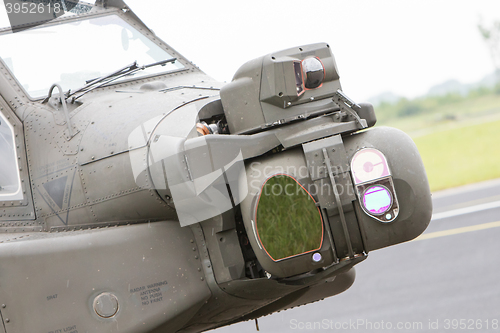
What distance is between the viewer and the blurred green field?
14.3 meters

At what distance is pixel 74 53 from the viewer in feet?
15.1

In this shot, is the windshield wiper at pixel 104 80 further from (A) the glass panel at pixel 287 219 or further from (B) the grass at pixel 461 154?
(B) the grass at pixel 461 154

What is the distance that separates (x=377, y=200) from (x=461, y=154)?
13.9 meters

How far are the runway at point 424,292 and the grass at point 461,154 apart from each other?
4.18m

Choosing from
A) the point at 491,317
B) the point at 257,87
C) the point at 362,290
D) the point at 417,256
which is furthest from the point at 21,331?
the point at 417,256

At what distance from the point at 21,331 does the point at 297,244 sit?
1688mm

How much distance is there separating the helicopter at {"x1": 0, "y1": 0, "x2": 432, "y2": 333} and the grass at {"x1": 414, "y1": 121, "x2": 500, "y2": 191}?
10533 millimetres

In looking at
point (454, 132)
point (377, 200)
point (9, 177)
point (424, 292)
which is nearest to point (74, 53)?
point (9, 177)

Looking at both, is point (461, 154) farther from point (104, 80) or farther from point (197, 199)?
point (197, 199)

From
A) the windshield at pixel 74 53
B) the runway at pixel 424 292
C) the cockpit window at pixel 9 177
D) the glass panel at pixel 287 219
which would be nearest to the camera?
the glass panel at pixel 287 219

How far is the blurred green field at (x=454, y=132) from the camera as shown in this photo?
46.8 ft

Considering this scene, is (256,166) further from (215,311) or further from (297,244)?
(215,311)

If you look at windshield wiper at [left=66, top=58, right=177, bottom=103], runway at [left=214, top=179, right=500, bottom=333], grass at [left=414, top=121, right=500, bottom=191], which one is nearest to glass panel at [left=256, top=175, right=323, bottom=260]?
windshield wiper at [left=66, top=58, right=177, bottom=103]

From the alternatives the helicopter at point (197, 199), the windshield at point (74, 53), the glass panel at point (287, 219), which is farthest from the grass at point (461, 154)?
the glass panel at point (287, 219)
